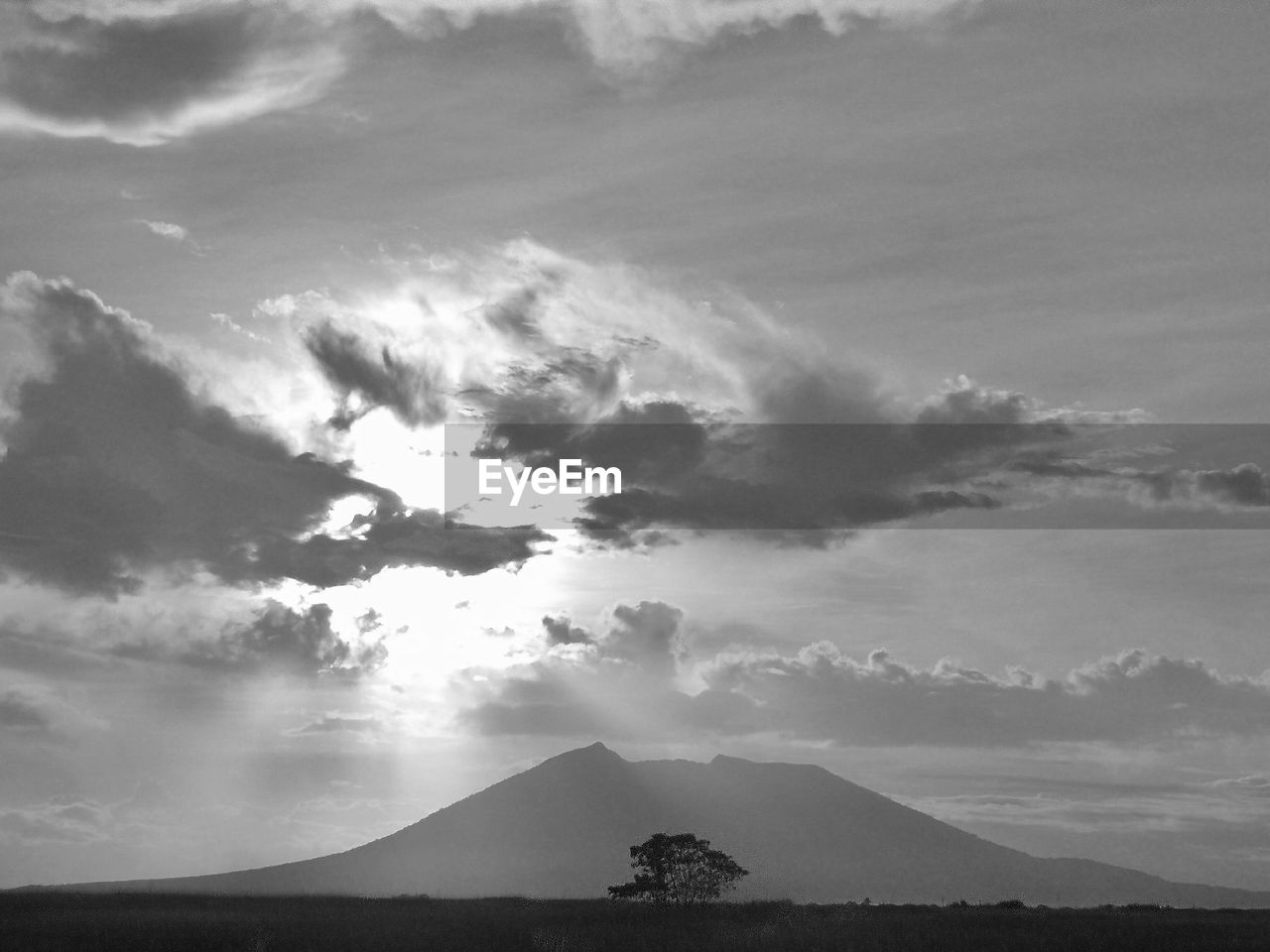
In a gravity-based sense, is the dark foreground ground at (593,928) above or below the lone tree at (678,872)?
below

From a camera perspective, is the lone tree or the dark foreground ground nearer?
the dark foreground ground

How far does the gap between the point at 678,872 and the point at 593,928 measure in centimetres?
3403

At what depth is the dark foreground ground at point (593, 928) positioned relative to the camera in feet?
207

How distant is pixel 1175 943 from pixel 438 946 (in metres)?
36.9

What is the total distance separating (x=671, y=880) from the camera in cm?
10419

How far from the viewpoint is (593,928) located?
71.6 meters

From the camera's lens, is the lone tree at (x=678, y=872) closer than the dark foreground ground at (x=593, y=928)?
No

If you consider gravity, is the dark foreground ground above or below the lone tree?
below

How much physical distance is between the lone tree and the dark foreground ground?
8.67 metres

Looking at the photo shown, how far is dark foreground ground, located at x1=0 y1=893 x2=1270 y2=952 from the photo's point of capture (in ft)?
207

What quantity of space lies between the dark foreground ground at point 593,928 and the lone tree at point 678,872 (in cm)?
867

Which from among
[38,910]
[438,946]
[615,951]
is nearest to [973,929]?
[615,951]

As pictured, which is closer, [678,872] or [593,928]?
[593,928]

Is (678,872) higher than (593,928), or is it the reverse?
(678,872)
